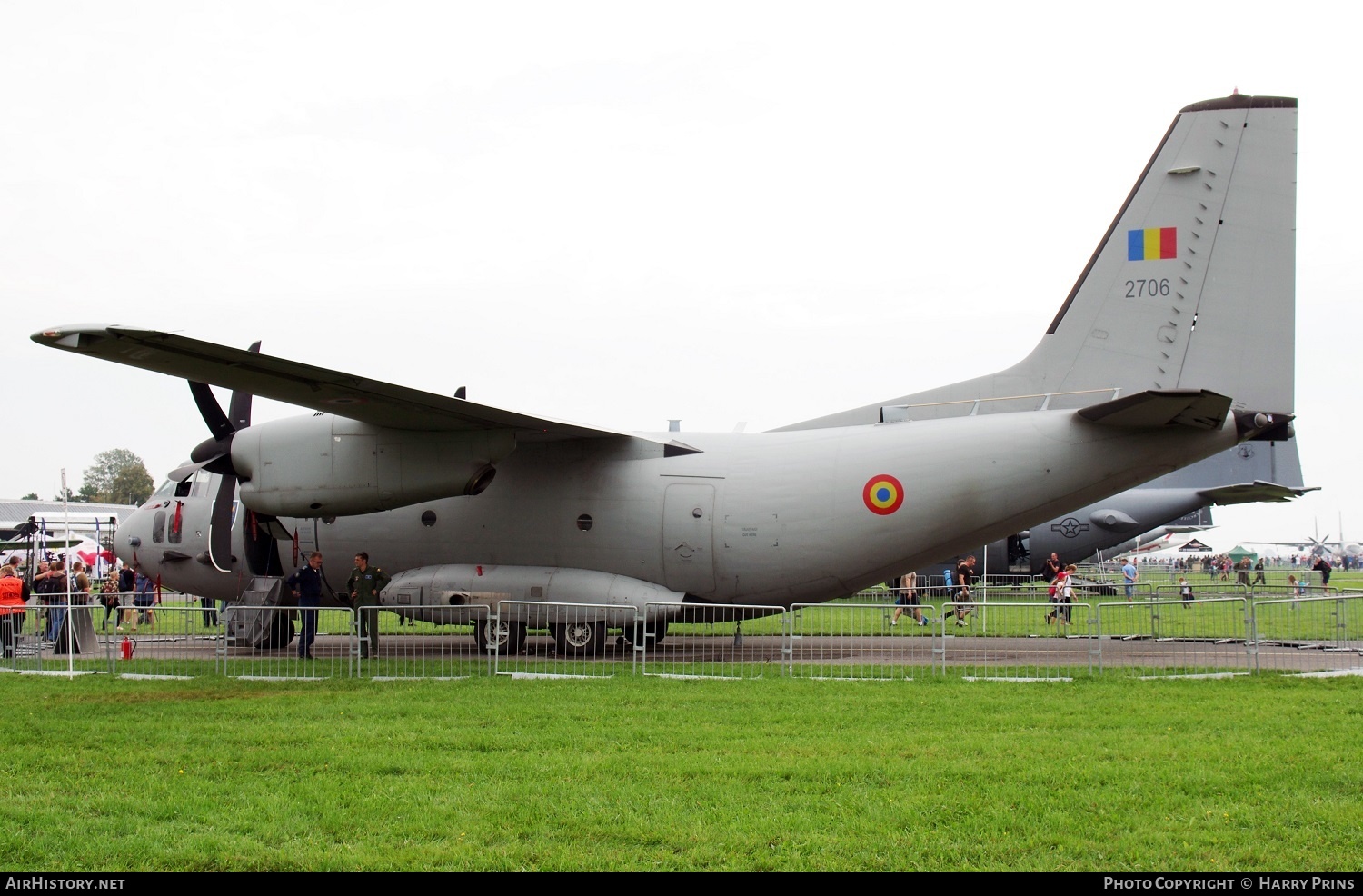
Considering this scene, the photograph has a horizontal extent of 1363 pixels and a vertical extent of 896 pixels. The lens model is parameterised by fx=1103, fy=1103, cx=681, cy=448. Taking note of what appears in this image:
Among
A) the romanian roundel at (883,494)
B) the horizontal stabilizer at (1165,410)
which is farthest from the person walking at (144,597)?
the horizontal stabilizer at (1165,410)

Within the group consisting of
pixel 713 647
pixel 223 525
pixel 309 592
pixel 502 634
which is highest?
pixel 223 525

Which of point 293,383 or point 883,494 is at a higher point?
point 293,383

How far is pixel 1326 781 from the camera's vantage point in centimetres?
773

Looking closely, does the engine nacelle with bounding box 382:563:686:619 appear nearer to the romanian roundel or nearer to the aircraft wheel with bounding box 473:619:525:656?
the aircraft wheel with bounding box 473:619:525:656

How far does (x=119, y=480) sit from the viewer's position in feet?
383

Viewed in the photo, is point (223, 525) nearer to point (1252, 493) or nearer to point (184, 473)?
point (184, 473)

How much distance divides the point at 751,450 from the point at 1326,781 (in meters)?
10.4

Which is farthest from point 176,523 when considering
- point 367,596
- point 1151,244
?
point 1151,244

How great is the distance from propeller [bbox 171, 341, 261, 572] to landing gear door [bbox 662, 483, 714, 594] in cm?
682

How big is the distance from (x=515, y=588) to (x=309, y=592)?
11.2 ft

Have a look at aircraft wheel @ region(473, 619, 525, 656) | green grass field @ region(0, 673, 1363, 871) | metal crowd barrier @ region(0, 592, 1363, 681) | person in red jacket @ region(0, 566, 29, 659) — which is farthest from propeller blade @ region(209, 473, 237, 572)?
green grass field @ region(0, 673, 1363, 871)

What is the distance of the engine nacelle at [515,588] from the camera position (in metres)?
16.7

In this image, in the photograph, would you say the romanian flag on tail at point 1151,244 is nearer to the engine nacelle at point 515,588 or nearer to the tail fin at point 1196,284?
the tail fin at point 1196,284

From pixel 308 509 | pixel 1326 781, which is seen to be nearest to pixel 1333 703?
pixel 1326 781
